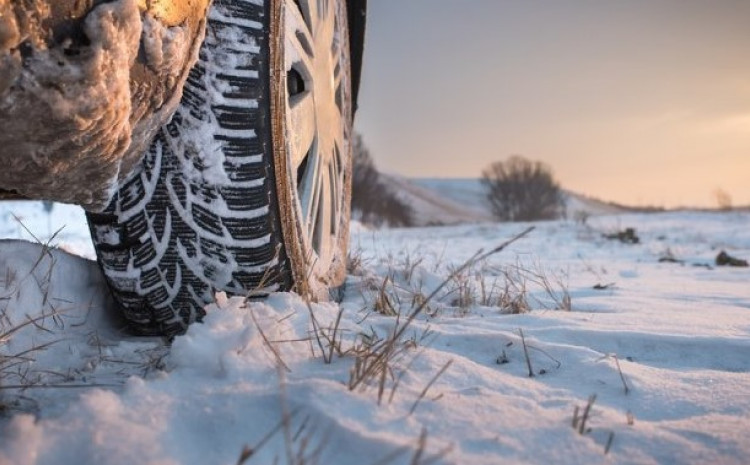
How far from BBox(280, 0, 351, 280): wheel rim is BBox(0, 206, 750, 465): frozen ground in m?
0.27

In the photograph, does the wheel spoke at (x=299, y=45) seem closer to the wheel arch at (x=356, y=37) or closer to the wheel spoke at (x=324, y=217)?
the wheel spoke at (x=324, y=217)

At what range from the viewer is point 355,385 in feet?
2.68

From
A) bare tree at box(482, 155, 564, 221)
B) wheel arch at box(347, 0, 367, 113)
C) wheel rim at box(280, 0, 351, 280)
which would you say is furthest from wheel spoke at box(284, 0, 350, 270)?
bare tree at box(482, 155, 564, 221)

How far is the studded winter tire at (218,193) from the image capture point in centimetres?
117

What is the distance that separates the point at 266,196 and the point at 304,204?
292 mm

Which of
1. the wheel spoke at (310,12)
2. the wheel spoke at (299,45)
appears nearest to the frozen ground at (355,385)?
the wheel spoke at (299,45)

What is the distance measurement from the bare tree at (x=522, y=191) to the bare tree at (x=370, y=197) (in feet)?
31.5

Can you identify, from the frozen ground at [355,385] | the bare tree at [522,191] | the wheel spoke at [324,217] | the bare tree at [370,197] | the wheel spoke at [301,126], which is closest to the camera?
the frozen ground at [355,385]

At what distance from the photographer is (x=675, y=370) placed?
1116 mm

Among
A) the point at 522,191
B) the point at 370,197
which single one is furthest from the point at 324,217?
the point at 522,191

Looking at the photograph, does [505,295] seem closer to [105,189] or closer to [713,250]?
[105,189]

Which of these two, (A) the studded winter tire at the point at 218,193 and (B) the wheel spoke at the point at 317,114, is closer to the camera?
(A) the studded winter tire at the point at 218,193

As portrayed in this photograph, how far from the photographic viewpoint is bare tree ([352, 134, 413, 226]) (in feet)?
62.1

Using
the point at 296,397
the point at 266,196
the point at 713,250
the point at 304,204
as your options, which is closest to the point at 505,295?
the point at 304,204
